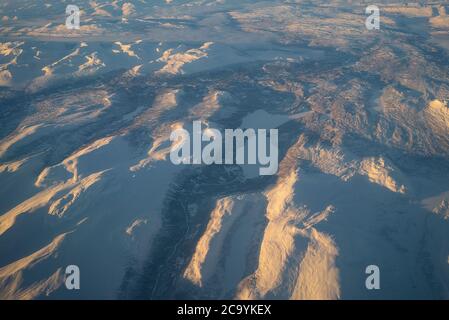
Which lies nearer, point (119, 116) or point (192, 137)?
point (192, 137)

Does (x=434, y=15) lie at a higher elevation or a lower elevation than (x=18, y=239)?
higher

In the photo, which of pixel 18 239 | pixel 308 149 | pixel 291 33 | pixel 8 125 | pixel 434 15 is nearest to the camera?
pixel 18 239

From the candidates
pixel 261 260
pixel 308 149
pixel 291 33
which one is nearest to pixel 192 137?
pixel 308 149

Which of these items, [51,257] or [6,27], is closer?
[51,257]

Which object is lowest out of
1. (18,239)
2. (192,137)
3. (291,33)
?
(18,239)

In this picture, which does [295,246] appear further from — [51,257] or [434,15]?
[434,15]
